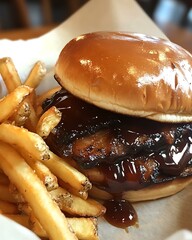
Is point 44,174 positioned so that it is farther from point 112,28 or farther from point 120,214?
point 112,28

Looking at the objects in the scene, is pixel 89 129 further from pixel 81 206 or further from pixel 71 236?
pixel 71 236

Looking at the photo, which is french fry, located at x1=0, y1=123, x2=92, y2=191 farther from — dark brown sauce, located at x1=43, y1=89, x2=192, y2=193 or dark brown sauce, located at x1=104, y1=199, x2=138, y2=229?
dark brown sauce, located at x1=104, y1=199, x2=138, y2=229

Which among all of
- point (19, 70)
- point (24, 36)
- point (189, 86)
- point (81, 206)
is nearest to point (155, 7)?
point (24, 36)

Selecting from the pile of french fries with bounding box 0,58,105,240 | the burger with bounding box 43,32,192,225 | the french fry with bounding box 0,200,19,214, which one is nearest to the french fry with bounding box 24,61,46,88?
the burger with bounding box 43,32,192,225

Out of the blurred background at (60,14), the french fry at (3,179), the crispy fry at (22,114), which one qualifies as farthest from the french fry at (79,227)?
the blurred background at (60,14)

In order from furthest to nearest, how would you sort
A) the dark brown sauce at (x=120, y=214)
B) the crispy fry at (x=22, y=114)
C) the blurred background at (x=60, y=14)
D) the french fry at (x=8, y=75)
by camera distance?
the blurred background at (x=60, y=14), the french fry at (x=8, y=75), the dark brown sauce at (x=120, y=214), the crispy fry at (x=22, y=114)

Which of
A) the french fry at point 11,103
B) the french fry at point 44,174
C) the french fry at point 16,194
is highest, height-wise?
the french fry at point 11,103

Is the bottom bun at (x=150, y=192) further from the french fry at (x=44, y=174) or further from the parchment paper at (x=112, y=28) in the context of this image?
the french fry at (x=44, y=174)

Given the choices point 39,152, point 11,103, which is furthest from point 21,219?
point 11,103
